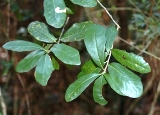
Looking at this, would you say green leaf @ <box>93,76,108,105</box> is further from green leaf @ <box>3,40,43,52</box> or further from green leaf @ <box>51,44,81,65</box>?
green leaf @ <box>3,40,43,52</box>

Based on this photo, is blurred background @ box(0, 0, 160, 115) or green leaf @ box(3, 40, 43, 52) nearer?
green leaf @ box(3, 40, 43, 52)

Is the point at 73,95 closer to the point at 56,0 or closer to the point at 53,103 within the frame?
the point at 56,0

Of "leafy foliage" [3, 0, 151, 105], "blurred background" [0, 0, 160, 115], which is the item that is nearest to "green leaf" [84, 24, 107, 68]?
"leafy foliage" [3, 0, 151, 105]

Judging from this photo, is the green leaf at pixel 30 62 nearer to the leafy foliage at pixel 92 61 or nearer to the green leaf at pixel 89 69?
the leafy foliage at pixel 92 61

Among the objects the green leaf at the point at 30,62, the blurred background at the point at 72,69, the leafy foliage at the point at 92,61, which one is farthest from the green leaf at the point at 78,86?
the blurred background at the point at 72,69

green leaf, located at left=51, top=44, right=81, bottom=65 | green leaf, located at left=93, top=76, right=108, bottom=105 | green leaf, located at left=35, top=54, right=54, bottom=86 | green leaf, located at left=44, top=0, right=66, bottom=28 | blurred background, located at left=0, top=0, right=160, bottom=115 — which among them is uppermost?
green leaf, located at left=44, top=0, right=66, bottom=28

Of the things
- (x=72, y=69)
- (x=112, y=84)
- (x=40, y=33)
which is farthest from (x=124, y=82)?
(x=72, y=69)

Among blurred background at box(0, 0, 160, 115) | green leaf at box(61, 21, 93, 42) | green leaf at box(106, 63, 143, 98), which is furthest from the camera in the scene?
blurred background at box(0, 0, 160, 115)

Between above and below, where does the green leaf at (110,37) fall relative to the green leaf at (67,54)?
above
